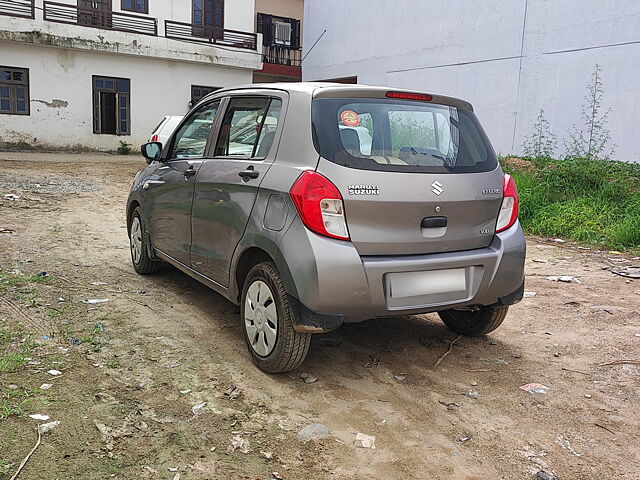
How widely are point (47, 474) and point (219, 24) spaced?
890 inches

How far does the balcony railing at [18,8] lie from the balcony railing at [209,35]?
4.49 metres

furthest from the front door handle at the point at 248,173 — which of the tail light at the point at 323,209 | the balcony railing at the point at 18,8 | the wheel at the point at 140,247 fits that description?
the balcony railing at the point at 18,8

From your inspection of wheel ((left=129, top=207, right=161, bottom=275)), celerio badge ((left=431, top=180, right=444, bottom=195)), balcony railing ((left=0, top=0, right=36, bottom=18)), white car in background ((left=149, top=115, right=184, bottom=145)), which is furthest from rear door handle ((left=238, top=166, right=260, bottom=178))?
balcony railing ((left=0, top=0, right=36, bottom=18))

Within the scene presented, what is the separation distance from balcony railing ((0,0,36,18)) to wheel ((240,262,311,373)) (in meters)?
18.6

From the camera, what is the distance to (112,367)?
3.58m

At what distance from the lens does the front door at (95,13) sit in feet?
66.3

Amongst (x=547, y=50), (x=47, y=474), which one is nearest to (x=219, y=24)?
(x=547, y=50)

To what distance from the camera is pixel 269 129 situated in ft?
12.2

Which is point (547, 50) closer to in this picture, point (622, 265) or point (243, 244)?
point (622, 265)

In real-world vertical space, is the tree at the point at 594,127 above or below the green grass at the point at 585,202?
above

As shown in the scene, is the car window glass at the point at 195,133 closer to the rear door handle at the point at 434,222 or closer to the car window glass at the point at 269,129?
the car window glass at the point at 269,129

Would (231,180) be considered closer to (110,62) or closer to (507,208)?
(507,208)

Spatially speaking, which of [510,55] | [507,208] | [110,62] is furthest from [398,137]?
[110,62]

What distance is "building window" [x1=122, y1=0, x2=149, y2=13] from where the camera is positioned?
68.7 feet
